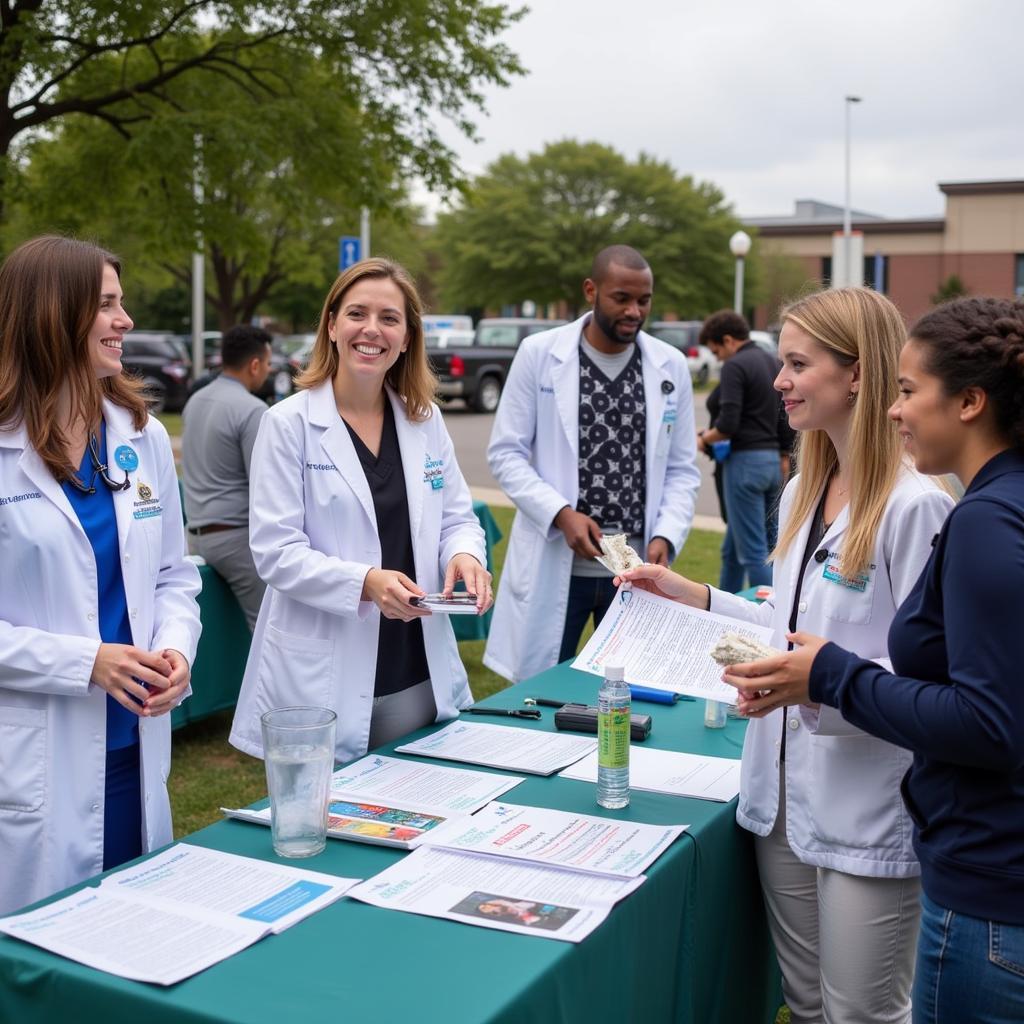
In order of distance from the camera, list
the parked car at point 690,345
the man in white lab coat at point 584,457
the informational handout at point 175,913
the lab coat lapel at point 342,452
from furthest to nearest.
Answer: the parked car at point 690,345
the man in white lab coat at point 584,457
the lab coat lapel at point 342,452
the informational handout at point 175,913

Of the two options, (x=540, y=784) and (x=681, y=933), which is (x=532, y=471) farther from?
(x=681, y=933)

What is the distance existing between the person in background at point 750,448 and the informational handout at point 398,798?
483cm

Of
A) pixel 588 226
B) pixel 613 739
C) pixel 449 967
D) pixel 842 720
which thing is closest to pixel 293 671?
pixel 613 739

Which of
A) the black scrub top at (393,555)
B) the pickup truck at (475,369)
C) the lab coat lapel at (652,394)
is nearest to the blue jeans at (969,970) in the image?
the black scrub top at (393,555)

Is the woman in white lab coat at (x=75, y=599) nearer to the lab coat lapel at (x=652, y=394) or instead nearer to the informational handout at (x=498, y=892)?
the informational handout at (x=498, y=892)

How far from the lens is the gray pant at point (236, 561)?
16.3 ft

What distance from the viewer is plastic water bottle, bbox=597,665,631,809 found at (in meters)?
2.08

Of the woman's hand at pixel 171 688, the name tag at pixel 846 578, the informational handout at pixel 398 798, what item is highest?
the name tag at pixel 846 578

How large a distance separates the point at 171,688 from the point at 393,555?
0.75 m

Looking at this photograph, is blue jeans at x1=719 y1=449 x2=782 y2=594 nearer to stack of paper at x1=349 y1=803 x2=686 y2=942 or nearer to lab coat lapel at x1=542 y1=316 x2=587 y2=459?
lab coat lapel at x1=542 y1=316 x2=587 y2=459

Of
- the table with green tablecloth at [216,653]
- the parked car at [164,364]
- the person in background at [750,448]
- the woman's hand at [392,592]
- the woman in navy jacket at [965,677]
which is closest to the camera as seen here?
the woman in navy jacket at [965,677]

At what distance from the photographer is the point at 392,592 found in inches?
94.8

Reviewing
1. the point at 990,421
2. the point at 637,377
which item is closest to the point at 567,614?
the point at 637,377

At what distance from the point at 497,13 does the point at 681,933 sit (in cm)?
958
